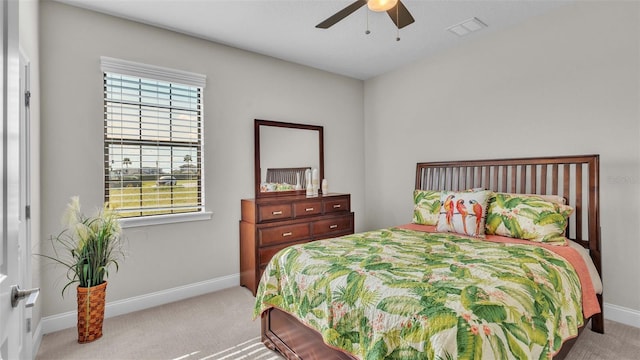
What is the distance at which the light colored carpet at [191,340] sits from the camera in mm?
2203

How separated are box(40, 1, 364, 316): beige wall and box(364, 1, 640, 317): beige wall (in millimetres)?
1267

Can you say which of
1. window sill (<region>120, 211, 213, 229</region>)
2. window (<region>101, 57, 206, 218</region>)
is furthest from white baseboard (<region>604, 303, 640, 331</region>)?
window (<region>101, 57, 206, 218</region>)

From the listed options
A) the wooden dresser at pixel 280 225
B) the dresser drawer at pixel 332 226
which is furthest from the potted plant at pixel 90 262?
the dresser drawer at pixel 332 226

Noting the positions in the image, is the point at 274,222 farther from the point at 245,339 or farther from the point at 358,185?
the point at 358,185

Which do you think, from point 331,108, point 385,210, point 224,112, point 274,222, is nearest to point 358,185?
point 385,210

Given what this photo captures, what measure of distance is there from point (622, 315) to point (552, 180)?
47.9 inches

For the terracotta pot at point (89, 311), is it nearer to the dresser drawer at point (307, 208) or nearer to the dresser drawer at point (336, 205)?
the dresser drawer at point (307, 208)

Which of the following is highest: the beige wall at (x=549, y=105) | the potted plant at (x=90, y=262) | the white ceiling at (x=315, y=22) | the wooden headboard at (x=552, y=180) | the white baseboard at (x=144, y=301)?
the white ceiling at (x=315, y=22)

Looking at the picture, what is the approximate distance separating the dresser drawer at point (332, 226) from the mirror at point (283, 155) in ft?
1.72

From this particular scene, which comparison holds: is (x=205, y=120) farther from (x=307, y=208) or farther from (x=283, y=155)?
(x=307, y=208)

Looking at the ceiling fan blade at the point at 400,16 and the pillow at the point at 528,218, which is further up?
the ceiling fan blade at the point at 400,16

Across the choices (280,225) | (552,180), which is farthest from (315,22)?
(552,180)

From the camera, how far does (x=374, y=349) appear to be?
56.2 inches

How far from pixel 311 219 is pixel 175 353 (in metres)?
1.86
